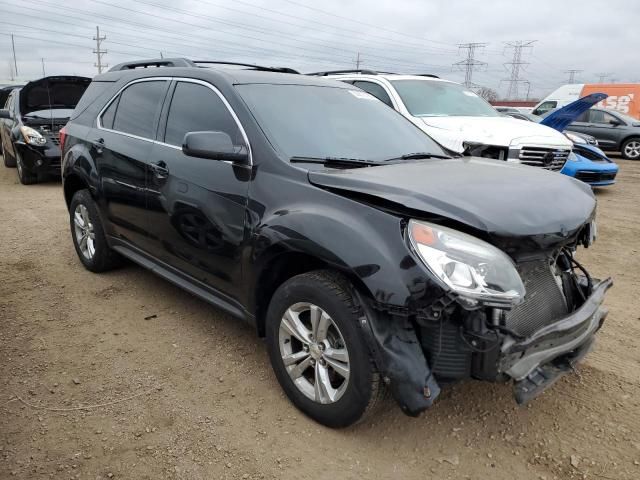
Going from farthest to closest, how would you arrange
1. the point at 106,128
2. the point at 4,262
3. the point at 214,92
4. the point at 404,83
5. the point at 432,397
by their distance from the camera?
1. the point at 404,83
2. the point at 4,262
3. the point at 106,128
4. the point at 214,92
5. the point at 432,397

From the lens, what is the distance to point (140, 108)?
389 centimetres

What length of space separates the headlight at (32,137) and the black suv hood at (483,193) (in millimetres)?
7859

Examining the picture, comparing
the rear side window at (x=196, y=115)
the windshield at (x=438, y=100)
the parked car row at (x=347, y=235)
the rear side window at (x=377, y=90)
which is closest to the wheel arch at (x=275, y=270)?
the parked car row at (x=347, y=235)

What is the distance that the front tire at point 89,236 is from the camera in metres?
4.39

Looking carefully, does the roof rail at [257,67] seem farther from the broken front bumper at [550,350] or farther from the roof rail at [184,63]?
the broken front bumper at [550,350]

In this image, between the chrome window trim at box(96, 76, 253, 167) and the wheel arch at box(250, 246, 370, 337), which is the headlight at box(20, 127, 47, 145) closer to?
the chrome window trim at box(96, 76, 253, 167)

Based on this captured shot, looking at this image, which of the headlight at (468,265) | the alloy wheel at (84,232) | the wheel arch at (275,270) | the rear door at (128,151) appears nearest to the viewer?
the headlight at (468,265)

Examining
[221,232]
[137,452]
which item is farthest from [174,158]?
[137,452]

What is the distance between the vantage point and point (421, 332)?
2254mm

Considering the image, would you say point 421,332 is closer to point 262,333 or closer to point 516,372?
point 516,372

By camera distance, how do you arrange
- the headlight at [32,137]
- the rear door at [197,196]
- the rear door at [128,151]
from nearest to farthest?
the rear door at [197,196] < the rear door at [128,151] < the headlight at [32,137]

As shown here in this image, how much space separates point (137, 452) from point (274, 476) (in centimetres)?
67

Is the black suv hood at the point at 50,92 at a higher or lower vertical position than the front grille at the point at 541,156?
higher

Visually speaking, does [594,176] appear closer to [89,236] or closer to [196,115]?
[196,115]
